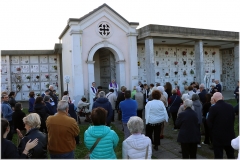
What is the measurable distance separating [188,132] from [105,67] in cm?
1199

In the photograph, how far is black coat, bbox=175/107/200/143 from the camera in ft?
14.3

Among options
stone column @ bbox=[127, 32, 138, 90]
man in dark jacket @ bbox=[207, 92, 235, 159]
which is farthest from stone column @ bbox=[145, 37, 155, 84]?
man in dark jacket @ bbox=[207, 92, 235, 159]

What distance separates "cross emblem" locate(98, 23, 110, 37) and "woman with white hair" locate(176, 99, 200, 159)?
989 centimetres

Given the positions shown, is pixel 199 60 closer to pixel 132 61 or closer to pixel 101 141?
pixel 132 61

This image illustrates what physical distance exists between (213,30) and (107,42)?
309 inches

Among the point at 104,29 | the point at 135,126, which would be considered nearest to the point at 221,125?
the point at 135,126

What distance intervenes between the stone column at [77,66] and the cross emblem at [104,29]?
1.29 meters

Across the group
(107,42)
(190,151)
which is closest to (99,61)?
(107,42)

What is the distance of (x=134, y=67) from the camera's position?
46.6 ft

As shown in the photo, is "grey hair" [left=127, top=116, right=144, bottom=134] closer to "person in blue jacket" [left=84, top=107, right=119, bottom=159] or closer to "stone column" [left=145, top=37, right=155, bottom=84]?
"person in blue jacket" [left=84, top=107, right=119, bottom=159]

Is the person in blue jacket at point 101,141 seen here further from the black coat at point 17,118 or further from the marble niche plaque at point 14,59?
the marble niche plaque at point 14,59

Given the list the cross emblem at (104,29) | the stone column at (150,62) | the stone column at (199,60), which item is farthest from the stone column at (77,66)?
the stone column at (199,60)

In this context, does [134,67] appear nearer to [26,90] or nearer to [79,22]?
[79,22]

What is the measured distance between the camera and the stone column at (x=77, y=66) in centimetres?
1290
